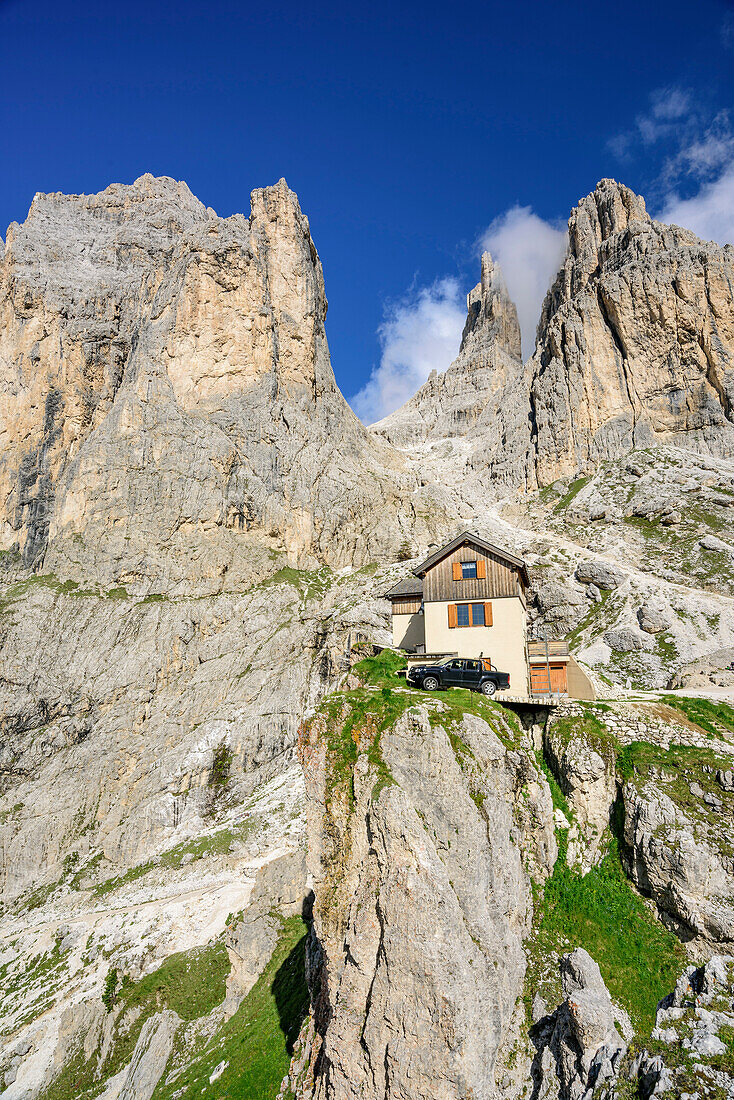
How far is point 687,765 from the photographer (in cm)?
1881

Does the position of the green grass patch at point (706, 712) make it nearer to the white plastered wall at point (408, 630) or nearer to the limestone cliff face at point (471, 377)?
the white plastered wall at point (408, 630)

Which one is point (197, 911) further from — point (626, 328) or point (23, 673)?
point (626, 328)

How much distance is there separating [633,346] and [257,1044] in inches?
4046

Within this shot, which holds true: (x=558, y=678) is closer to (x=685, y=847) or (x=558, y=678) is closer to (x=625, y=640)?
(x=685, y=847)

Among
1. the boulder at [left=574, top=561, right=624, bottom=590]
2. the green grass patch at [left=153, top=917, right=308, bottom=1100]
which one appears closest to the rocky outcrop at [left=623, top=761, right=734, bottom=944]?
the green grass patch at [left=153, top=917, right=308, bottom=1100]

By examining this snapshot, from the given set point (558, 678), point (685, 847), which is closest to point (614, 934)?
point (685, 847)

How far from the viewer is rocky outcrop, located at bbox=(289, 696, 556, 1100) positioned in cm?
1352

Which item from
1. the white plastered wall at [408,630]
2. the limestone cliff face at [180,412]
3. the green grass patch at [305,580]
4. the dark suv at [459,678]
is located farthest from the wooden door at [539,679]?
the limestone cliff face at [180,412]

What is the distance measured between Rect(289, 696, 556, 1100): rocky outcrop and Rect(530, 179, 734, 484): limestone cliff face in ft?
275

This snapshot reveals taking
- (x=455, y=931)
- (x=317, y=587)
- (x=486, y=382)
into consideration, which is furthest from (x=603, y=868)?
(x=486, y=382)

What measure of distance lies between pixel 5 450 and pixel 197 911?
7665cm

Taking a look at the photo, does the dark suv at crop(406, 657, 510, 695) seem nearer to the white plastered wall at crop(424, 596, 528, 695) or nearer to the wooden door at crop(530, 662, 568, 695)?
the white plastered wall at crop(424, 596, 528, 695)

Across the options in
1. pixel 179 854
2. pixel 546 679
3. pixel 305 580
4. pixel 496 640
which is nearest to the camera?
pixel 496 640

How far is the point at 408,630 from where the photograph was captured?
31828 millimetres
